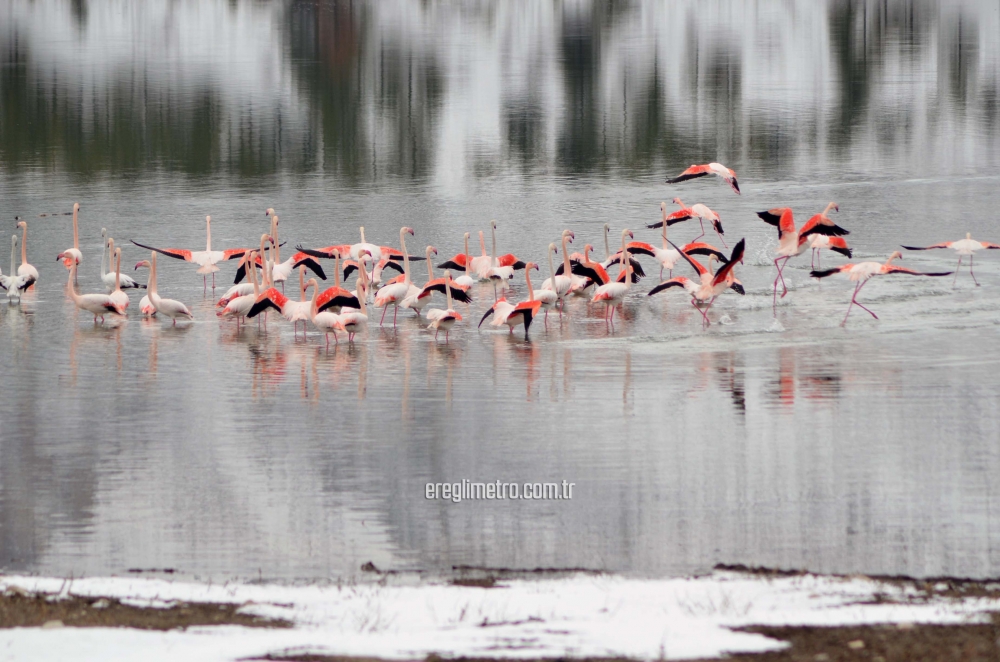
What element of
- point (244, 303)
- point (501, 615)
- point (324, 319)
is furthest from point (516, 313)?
point (501, 615)

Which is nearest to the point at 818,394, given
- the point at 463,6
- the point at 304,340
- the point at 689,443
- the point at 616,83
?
the point at 689,443

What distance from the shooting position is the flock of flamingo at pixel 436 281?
13.7 metres

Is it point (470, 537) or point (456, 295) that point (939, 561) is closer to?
point (470, 537)

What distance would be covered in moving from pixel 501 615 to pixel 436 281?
7.58m

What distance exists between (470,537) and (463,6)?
6681cm

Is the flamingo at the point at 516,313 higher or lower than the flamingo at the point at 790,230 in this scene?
lower

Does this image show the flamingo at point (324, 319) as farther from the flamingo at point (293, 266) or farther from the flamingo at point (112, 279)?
the flamingo at point (112, 279)

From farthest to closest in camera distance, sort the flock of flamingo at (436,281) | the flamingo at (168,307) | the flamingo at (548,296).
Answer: the flamingo at (168,307)
the flamingo at (548,296)
the flock of flamingo at (436,281)

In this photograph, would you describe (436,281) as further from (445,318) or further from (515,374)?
(515,374)

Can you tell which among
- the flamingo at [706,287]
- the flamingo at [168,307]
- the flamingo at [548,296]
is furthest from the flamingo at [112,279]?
the flamingo at [706,287]

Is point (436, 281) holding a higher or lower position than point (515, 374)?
higher

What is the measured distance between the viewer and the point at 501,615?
6.79 metres

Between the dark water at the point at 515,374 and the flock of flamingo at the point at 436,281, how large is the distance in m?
0.28

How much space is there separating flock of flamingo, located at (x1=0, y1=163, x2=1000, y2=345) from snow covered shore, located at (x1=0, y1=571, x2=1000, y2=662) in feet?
20.3
